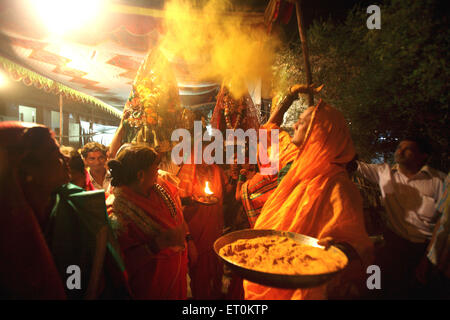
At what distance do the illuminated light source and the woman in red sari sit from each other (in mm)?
2943

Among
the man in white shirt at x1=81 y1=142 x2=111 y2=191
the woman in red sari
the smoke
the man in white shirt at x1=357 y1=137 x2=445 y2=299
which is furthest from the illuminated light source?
the man in white shirt at x1=357 y1=137 x2=445 y2=299

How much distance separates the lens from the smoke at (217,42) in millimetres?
4152

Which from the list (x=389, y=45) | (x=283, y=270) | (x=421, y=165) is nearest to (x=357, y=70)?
(x=389, y=45)

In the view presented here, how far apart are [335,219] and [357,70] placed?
3.95 metres

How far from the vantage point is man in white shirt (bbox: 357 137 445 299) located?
309cm

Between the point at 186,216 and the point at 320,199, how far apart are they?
239cm

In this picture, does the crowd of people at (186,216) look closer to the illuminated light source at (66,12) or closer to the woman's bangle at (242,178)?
the woman's bangle at (242,178)

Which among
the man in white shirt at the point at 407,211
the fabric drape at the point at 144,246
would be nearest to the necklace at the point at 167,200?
the fabric drape at the point at 144,246

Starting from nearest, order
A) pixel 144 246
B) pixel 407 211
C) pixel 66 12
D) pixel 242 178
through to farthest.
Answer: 1. pixel 144 246
2. pixel 407 211
3. pixel 66 12
4. pixel 242 178

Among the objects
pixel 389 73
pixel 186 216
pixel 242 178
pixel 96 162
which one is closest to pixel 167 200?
pixel 186 216

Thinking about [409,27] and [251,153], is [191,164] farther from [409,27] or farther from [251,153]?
[409,27]

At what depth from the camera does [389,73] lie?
12.7 feet

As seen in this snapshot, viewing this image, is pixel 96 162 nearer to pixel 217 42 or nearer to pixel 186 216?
pixel 186 216
